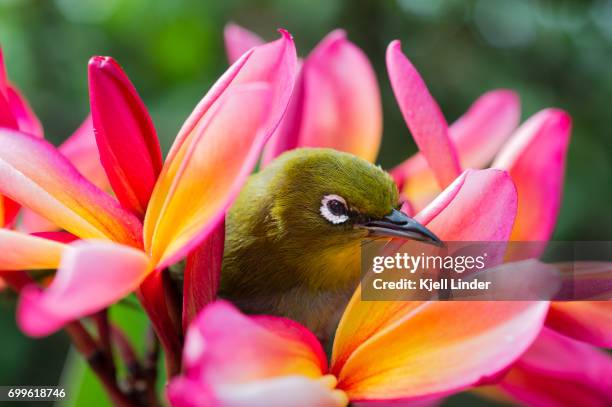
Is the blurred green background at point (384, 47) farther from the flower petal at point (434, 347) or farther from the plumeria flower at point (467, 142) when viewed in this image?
the flower petal at point (434, 347)

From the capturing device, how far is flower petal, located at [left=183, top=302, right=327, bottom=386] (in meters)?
0.24

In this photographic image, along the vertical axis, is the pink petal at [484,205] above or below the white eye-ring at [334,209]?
above

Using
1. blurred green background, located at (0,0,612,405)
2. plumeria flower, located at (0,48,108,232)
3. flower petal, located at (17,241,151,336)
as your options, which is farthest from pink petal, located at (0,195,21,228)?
blurred green background, located at (0,0,612,405)

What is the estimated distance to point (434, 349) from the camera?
30 cm

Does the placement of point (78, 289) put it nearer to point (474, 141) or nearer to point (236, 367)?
point (236, 367)

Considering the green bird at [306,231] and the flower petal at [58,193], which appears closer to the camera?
the flower petal at [58,193]

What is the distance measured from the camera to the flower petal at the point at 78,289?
9.5 inches

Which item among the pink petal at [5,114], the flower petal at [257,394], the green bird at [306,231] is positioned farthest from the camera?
the green bird at [306,231]

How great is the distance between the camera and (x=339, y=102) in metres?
0.50

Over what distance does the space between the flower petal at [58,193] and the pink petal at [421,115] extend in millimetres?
144

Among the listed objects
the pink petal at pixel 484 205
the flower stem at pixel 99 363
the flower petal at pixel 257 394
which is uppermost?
the pink petal at pixel 484 205

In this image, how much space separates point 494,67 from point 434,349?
127 cm

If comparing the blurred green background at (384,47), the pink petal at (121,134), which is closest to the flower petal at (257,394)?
the pink petal at (121,134)

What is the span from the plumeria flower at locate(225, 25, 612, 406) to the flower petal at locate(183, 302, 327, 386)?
0.14 meters
